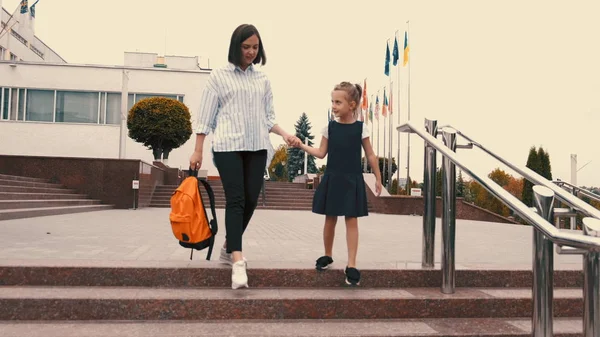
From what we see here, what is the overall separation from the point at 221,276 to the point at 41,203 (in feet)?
32.3

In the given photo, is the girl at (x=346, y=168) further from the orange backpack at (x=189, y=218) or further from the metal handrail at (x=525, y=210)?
the orange backpack at (x=189, y=218)

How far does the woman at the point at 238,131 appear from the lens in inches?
144

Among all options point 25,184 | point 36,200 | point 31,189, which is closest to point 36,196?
point 31,189

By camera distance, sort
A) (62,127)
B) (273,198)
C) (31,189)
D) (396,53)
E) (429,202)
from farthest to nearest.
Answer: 1. (396,53)
2. (62,127)
3. (273,198)
4. (31,189)
5. (429,202)

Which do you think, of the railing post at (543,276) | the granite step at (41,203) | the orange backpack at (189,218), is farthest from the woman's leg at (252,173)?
the granite step at (41,203)

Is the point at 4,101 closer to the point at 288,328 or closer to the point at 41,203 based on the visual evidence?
the point at 41,203

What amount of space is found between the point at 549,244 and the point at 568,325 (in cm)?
140

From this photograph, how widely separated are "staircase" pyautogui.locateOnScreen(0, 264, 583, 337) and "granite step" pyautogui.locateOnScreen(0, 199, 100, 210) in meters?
7.50

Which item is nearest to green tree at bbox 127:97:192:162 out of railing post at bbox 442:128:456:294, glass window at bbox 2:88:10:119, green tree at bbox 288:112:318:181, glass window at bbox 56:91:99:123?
glass window at bbox 56:91:99:123

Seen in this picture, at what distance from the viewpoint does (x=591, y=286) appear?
2.06 metres

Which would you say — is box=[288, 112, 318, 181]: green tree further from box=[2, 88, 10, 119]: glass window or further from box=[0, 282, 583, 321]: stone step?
box=[0, 282, 583, 321]: stone step

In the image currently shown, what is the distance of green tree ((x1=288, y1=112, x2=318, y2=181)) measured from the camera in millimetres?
70812

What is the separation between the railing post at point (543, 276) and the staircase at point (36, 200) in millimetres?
9043

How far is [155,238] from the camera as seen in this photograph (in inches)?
261
